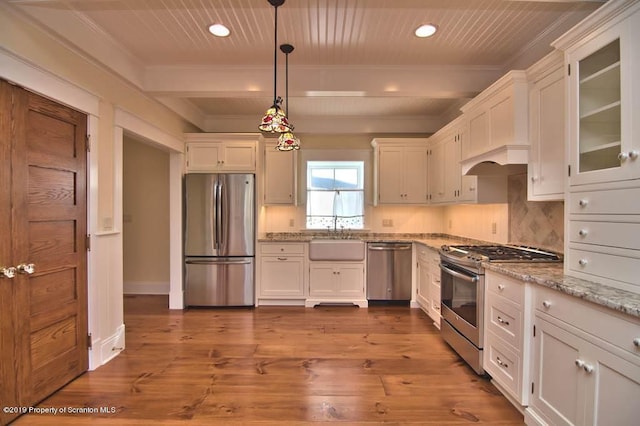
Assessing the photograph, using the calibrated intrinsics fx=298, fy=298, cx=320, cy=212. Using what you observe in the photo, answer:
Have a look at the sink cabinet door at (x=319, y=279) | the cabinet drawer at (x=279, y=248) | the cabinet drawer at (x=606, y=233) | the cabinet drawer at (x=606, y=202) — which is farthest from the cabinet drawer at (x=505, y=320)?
the cabinet drawer at (x=279, y=248)

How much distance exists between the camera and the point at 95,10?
7.20 ft

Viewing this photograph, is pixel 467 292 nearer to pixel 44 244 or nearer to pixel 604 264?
pixel 604 264

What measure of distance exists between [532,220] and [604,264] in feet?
4.35

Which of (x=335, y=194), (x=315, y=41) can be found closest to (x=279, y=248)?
(x=335, y=194)

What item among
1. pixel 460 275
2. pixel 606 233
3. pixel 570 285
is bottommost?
pixel 460 275

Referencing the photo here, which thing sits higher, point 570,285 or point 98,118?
point 98,118

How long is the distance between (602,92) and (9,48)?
3.42m

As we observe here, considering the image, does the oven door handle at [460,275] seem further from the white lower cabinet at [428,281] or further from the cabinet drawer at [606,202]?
the cabinet drawer at [606,202]

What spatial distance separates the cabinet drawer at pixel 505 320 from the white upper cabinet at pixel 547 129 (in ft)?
2.64

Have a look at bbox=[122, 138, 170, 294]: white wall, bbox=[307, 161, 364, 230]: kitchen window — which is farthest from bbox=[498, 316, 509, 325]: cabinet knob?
bbox=[122, 138, 170, 294]: white wall

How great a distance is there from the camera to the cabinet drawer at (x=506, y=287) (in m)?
1.89

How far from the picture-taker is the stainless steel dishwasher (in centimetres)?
418

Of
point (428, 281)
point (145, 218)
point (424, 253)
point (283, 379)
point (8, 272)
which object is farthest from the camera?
point (145, 218)

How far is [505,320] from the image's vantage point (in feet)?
6.67
